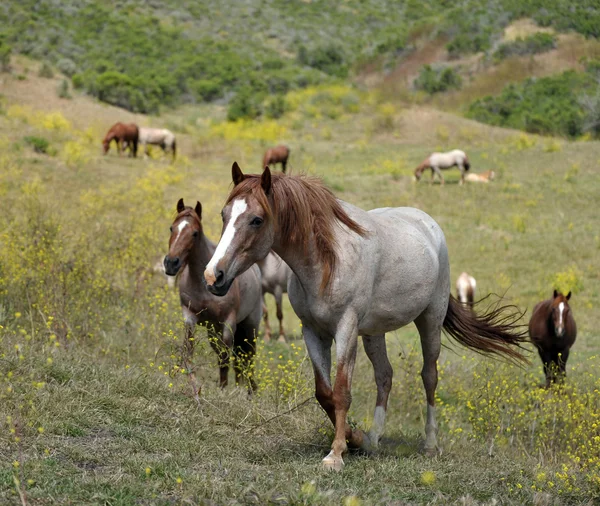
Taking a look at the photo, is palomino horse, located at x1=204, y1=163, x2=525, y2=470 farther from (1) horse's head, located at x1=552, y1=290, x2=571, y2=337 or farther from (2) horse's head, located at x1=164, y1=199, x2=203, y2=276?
(1) horse's head, located at x1=552, y1=290, x2=571, y2=337

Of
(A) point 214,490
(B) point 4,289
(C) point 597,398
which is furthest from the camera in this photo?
(B) point 4,289

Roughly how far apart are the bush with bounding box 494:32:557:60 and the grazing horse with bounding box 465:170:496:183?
2546 cm

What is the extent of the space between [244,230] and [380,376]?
219 cm

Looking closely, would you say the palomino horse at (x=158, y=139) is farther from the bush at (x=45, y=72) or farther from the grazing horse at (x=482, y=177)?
the bush at (x=45, y=72)

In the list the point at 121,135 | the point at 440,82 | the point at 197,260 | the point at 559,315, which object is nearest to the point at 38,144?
the point at 121,135

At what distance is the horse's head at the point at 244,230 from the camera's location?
4.67 m

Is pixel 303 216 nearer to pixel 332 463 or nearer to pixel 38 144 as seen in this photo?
pixel 332 463

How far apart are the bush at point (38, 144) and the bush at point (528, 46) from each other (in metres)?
35.8

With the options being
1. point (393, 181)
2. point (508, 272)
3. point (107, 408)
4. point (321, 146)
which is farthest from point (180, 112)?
point (107, 408)

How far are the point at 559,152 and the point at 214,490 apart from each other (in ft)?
92.9

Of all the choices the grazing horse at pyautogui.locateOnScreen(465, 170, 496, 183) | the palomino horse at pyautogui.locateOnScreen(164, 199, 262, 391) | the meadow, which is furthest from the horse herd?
the grazing horse at pyautogui.locateOnScreen(465, 170, 496, 183)

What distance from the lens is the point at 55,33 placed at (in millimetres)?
55875

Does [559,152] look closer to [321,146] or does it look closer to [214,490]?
[321,146]

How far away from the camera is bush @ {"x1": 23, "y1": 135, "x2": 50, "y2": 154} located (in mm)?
22984
